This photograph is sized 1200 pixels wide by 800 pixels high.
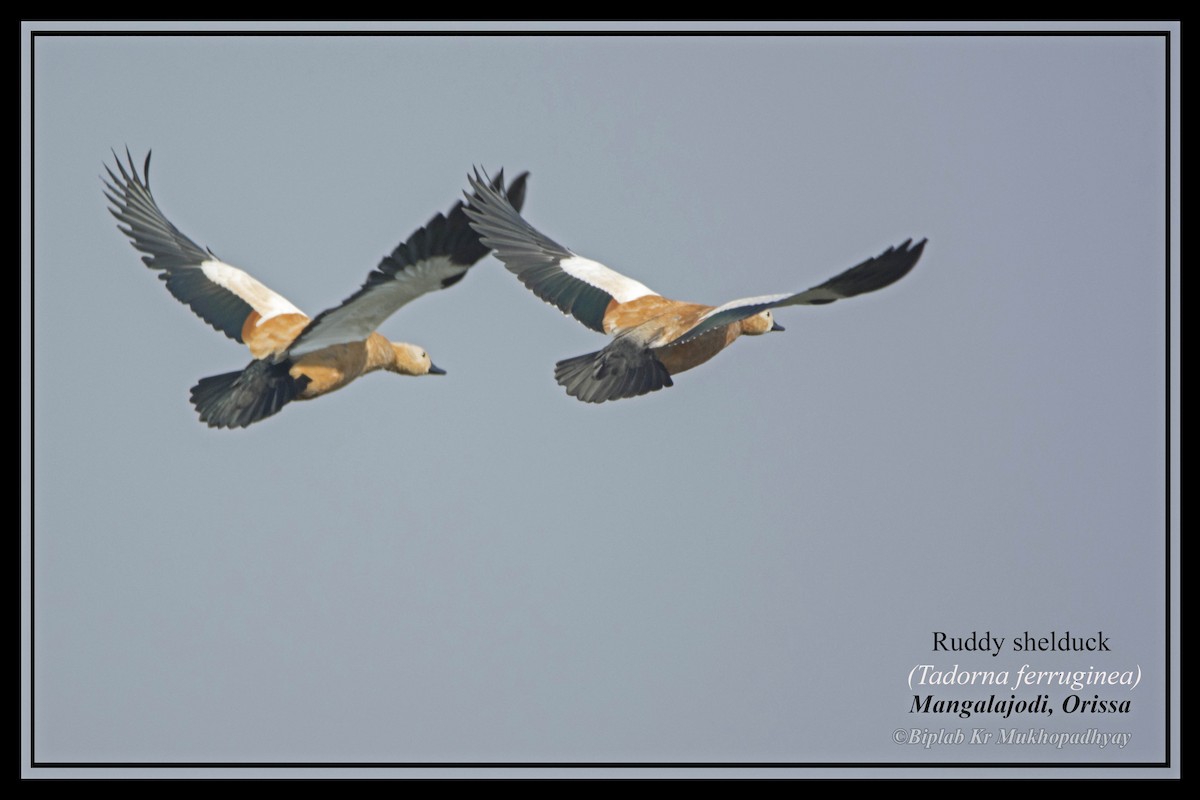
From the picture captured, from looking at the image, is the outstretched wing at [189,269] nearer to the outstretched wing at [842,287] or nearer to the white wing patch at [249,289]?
the white wing patch at [249,289]

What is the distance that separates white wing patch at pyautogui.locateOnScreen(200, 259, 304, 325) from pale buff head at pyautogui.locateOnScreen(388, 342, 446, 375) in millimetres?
553

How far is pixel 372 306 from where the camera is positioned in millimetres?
8336

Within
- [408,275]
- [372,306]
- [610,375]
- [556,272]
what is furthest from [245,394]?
[556,272]

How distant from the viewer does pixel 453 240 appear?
7863 mm

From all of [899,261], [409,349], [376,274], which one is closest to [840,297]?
[899,261]

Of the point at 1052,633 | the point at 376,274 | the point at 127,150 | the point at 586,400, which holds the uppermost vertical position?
the point at 127,150

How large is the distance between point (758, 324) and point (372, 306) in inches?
92.9

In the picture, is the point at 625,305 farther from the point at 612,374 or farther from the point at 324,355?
the point at 324,355

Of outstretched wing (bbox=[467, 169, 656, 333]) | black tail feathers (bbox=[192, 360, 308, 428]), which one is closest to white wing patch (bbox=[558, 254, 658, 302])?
outstretched wing (bbox=[467, 169, 656, 333])

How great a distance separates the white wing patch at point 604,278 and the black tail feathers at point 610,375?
0.96 m

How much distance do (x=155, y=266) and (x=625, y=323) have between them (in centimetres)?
261
